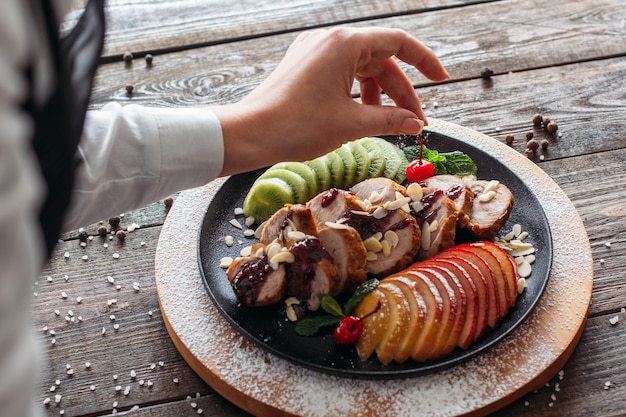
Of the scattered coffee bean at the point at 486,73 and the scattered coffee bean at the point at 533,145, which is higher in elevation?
the scattered coffee bean at the point at 486,73

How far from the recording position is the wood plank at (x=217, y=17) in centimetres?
327

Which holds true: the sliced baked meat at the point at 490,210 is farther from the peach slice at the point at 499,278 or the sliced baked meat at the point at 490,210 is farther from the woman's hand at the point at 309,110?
the woman's hand at the point at 309,110

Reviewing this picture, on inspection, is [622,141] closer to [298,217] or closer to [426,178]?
[426,178]

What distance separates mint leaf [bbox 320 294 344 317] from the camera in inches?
76.2

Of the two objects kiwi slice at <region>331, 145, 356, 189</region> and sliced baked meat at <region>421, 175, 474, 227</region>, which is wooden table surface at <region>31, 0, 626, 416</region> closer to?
sliced baked meat at <region>421, 175, 474, 227</region>

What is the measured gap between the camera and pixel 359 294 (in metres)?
1.96

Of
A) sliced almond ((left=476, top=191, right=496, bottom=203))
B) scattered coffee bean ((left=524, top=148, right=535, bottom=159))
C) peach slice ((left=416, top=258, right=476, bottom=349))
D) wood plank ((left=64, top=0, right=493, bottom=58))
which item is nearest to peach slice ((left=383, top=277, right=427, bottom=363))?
peach slice ((left=416, top=258, right=476, bottom=349))

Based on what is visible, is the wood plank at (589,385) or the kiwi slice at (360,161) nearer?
the wood plank at (589,385)

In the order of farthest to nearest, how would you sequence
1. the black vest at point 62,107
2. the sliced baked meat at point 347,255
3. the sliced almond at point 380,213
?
the sliced almond at point 380,213, the sliced baked meat at point 347,255, the black vest at point 62,107

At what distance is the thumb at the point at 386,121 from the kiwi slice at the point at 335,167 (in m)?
0.40

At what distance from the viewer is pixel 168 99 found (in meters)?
2.96

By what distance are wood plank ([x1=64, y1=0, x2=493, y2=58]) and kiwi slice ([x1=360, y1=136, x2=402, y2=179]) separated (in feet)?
3.33

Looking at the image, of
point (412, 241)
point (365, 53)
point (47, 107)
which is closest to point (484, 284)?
point (412, 241)

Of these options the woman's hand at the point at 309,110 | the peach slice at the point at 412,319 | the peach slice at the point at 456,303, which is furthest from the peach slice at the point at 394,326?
the woman's hand at the point at 309,110
